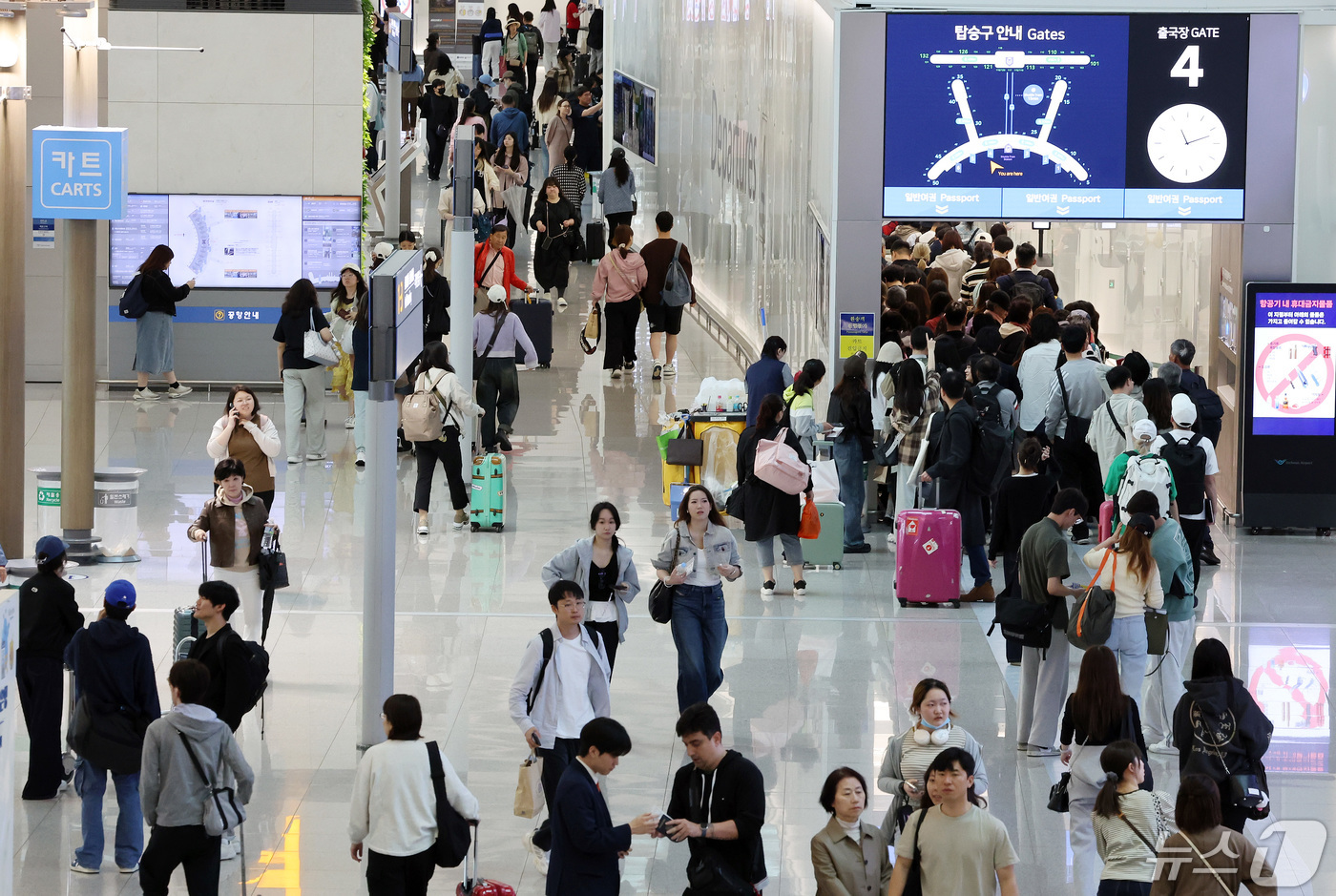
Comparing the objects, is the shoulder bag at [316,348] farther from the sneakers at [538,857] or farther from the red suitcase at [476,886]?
the red suitcase at [476,886]

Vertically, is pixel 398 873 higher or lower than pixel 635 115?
lower

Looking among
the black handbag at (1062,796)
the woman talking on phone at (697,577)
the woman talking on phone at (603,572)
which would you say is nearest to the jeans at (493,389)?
the woman talking on phone at (697,577)

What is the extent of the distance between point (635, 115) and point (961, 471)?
19186mm

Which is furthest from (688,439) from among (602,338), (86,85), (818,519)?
(602,338)

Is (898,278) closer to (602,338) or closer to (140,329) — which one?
(602,338)

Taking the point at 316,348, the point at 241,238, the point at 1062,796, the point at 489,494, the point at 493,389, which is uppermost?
the point at 241,238

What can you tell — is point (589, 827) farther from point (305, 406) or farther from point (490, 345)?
point (305, 406)

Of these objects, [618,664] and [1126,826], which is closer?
[1126,826]

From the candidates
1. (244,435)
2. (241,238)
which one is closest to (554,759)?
(244,435)

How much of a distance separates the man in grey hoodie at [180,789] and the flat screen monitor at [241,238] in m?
12.1

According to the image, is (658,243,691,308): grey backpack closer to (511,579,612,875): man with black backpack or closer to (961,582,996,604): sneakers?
(961,582,996,604): sneakers

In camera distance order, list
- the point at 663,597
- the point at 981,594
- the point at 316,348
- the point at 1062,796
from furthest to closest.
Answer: the point at 316,348
the point at 981,594
the point at 663,597
the point at 1062,796

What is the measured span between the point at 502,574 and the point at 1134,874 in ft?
22.4

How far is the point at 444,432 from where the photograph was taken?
13.8 meters
